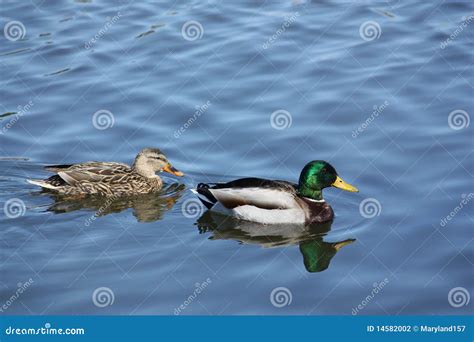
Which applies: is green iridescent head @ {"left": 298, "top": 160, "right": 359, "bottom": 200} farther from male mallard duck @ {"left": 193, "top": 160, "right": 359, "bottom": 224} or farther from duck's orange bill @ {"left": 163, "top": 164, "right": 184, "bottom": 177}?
duck's orange bill @ {"left": 163, "top": 164, "right": 184, "bottom": 177}

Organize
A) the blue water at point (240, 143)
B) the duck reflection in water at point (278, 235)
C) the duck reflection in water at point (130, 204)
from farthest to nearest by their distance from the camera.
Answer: the duck reflection in water at point (130, 204) < the duck reflection in water at point (278, 235) < the blue water at point (240, 143)

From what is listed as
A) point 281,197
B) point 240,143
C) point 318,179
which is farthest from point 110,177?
point 318,179

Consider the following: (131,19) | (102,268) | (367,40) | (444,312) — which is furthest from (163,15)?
(444,312)

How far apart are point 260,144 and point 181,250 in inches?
129

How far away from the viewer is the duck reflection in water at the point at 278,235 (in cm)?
1359

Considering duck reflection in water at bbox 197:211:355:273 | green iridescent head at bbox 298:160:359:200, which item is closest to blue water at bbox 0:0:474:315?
duck reflection in water at bbox 197:211:355:273

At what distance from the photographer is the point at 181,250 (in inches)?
529

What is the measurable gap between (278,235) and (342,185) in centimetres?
111

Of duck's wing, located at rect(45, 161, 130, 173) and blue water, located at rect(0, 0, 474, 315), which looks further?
duck's wing, located at rect(45, 161, 130, 173)

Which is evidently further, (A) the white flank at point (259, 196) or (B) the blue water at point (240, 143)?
(A) the white flank at point (259, 196)

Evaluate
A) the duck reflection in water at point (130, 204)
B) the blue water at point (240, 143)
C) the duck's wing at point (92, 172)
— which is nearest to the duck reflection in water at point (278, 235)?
the blue water at point (240, 143)

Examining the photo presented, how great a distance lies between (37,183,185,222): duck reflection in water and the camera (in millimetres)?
14750

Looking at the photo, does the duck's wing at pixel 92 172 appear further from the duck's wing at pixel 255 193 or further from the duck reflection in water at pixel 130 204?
the duck's wing at pixel 255 193

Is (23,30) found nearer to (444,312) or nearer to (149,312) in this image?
(149,312)
